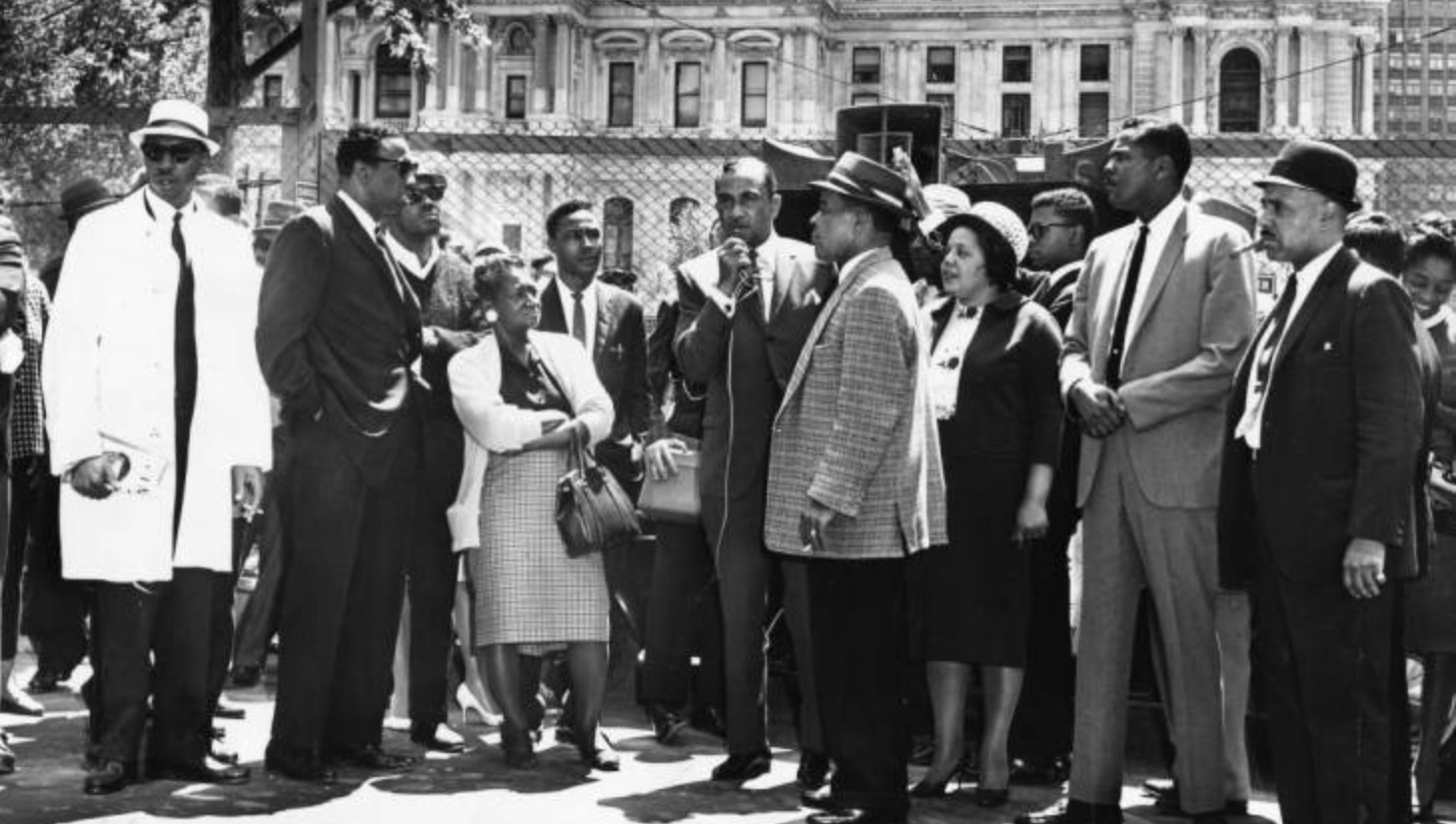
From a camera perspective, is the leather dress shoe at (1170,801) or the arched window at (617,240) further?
the arched window at (617,240)

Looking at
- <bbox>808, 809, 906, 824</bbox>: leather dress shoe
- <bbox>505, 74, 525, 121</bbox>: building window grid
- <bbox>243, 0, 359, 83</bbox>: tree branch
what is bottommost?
<bbox>808, 809, 906, 824</bbox>: leather dress shoe

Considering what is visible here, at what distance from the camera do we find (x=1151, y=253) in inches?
245

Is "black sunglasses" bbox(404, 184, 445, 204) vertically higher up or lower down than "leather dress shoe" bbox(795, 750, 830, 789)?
higher up

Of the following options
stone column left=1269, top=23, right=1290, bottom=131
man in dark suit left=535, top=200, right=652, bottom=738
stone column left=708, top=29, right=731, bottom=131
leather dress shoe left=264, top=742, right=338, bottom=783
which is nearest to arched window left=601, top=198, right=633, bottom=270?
stone column left=708, top=29, right=731, bottom=131

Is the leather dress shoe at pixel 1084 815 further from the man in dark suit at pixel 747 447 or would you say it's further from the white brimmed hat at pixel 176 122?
the white brimmed hat at pixel 176 122

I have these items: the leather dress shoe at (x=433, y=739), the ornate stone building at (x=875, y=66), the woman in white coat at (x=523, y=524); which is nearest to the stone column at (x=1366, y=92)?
the ornate stone building at (x=875, y=66)

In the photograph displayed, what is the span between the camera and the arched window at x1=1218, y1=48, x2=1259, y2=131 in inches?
2744

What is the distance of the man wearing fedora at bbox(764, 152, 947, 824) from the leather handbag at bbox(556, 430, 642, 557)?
3.03 ft

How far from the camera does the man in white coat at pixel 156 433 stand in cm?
623

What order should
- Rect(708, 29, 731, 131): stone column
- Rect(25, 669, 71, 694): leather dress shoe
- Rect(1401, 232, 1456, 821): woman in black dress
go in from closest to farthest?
Rect(1401, 232, 1456, 821): woman in black dress → Rect(25, 669, 71, 694): leather dress shoe → Rect(708, 29, 731, 131): stone column

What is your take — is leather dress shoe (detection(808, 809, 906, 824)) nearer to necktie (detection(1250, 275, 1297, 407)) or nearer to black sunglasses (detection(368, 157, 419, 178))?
necktie (detection(1250, 275, 1297, 407))

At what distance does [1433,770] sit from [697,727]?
10.4 ft

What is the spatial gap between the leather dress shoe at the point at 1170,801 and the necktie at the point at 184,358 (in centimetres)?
377

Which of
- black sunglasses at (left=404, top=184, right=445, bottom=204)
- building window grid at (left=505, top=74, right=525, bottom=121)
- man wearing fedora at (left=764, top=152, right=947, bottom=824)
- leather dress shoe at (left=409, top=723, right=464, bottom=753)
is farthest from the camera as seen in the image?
building window grid at (left=505, top=74, right=525, bottom=121)
